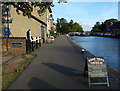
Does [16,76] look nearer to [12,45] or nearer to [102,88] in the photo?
[102,88]

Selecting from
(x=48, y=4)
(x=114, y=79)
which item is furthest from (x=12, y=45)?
(x=114, y=79)

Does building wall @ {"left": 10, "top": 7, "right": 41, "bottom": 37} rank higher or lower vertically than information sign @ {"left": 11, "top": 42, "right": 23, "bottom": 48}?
higher

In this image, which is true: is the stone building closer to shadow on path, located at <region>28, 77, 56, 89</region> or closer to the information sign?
the information sign

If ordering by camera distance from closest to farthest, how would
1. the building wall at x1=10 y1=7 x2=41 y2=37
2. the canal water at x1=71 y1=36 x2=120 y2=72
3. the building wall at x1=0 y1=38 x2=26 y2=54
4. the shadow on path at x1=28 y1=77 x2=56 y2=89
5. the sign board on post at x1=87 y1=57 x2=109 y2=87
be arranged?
the shadow on path at x1=28 y1=77 x2=56 y2=89 → the sign board on post at x1=87 y1=57 x2=109 y2=87 → the canal water at x1=71 y1=36 x2=120 y2=72 → the building wall at x1=0 y1=38 x2=26 y2=54 → the building wall at x1=10 y1=7 x2=41 y2=37

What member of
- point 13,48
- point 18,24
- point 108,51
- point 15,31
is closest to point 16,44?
point 13,48

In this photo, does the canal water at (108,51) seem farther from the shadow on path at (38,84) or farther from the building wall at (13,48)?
the building wall at (13,48)

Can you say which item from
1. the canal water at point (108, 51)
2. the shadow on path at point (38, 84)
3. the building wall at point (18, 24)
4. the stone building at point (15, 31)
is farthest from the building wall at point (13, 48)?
the shadow on path at point (38, 84)

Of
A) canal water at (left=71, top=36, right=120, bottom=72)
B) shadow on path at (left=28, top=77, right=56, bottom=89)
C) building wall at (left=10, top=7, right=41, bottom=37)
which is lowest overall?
shadow on path at (left=28, top=77, right=56, bottom=89)

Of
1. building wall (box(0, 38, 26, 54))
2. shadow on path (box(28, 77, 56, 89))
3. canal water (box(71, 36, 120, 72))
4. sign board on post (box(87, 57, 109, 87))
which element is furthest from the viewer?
building wall (box(0, 38, 26, 54))

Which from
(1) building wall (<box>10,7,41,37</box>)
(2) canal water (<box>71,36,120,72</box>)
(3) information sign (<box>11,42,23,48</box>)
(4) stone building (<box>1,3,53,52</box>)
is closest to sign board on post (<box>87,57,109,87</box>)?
(2) canal water (<box>71,36,120,72</box>)

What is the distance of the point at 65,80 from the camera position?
656 centimetres

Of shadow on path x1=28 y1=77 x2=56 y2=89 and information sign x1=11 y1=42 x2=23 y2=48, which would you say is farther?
information sign x1=11 y1=42 x2=23 y2=48

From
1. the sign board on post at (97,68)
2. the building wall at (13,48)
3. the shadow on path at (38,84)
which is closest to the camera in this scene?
the shadow on path at (38,84)

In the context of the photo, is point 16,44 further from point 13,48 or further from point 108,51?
point 108,51
